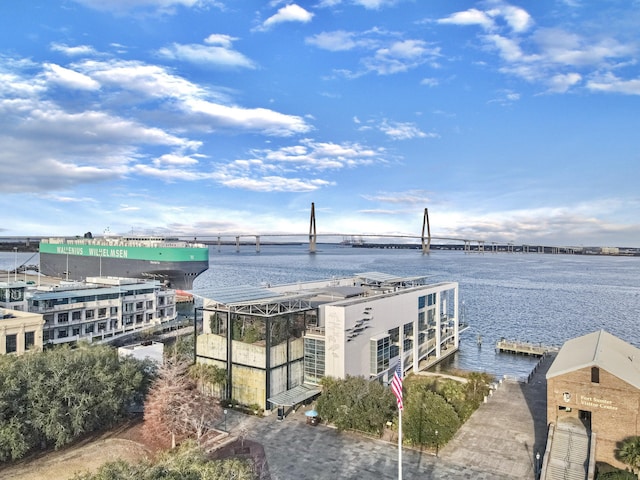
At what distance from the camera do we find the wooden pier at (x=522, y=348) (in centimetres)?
5544

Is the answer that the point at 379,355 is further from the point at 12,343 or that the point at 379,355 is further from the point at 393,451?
the point at 12,343

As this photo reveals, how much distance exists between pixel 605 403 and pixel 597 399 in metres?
0.40

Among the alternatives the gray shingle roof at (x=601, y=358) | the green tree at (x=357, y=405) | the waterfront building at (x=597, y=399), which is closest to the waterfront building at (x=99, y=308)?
the green tree at (x=357, y=405)

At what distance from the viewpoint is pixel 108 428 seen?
26984mm

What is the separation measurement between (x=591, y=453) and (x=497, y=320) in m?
53.6

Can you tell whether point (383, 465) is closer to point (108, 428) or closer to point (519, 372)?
point (108, 428)

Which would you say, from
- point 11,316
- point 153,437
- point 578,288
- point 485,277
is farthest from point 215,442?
point 485,277

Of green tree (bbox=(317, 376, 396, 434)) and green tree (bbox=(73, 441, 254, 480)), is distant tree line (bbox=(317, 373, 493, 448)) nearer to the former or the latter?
green tree (bbox=(317, 376, 396, 434))

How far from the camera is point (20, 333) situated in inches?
1444

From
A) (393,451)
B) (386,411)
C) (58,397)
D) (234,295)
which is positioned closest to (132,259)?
(234,295)

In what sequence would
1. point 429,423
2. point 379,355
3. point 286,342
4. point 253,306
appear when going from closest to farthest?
point 429,423 < point 286,342 < point 253,306 < point 379,355

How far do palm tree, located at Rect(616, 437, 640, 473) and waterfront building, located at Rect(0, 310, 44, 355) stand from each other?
126 feet

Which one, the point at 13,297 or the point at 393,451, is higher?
the point at 13,297

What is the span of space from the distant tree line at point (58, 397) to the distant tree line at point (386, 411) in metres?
11.5
